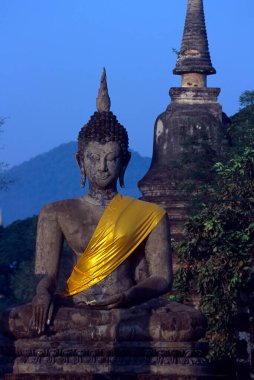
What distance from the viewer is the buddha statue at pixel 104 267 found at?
16.0 meters

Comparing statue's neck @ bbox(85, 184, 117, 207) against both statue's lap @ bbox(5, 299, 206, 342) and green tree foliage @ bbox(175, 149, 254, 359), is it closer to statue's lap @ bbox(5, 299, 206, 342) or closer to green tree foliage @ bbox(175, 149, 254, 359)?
statue's lap @ bbox(5, 299, 206, 342)

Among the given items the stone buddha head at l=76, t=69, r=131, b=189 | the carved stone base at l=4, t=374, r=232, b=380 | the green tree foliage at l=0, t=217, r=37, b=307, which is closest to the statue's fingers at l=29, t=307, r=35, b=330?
the carved stone base at l=4, t=374, r=232, b=380

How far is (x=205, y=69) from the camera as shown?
42.2 meters

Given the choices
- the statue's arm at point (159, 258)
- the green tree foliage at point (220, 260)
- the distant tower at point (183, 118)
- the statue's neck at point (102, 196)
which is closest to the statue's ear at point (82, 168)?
the statue's neck at point (102, 196)

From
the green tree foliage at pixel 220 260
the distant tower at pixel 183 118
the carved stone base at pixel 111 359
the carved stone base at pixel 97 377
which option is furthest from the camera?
the distant tower at pixel 183 118

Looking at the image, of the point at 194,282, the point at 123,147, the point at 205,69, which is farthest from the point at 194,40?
the point at 123,147

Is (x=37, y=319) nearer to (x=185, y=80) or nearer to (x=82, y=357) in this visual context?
(x=82, y=357)

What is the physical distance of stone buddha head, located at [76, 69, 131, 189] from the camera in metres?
16.7

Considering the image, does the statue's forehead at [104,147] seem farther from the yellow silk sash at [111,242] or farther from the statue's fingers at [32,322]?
the statue's fingers at [32,322]

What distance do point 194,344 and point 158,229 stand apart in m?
1.19

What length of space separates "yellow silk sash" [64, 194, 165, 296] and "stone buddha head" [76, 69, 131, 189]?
34cm

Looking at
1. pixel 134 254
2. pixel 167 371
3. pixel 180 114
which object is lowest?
pixel 167 371

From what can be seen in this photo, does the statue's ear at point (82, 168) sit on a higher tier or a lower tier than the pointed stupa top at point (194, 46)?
lower

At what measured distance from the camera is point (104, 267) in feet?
53.9
